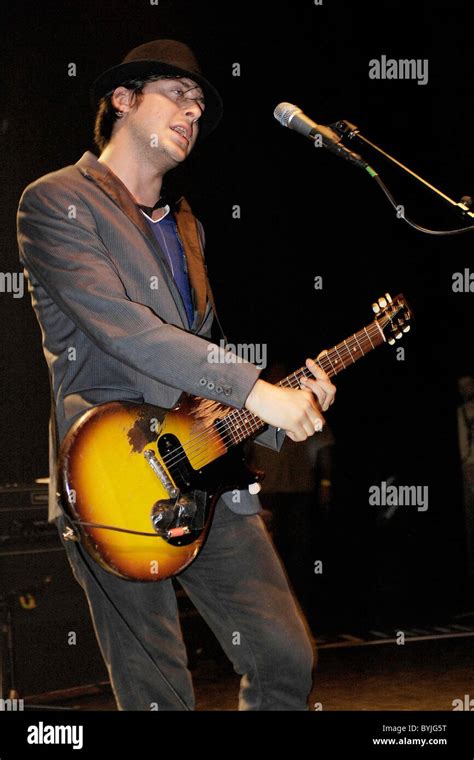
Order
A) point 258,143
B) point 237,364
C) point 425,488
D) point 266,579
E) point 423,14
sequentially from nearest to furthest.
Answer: point 237,364, point 266,579, point 423,14, point 258,143, point 425,488

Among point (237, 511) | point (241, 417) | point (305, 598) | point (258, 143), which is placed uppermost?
point (258, 143)

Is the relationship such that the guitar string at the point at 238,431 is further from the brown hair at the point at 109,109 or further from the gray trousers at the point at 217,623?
the brown hair at the point at 109,109

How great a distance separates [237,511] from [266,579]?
178 mm

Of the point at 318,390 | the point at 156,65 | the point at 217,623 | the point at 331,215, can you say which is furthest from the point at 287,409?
the point at 331,215

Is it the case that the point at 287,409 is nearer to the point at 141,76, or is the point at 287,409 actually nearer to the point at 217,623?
the point at 217,623

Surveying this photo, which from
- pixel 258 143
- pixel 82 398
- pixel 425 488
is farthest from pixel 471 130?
pixel 82 398

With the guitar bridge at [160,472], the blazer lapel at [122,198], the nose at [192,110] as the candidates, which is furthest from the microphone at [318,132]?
the guitar bridge at [160,472]

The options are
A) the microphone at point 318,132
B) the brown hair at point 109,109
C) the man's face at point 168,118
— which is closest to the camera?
the microphone at point 318,132

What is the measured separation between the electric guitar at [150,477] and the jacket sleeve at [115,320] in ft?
0.48

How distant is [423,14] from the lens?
4.29m

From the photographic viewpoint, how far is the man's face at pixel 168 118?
2213mm

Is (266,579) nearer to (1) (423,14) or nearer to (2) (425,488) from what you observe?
(1) (423,14)

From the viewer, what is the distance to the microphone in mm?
2104

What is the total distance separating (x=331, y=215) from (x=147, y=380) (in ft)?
10.7
